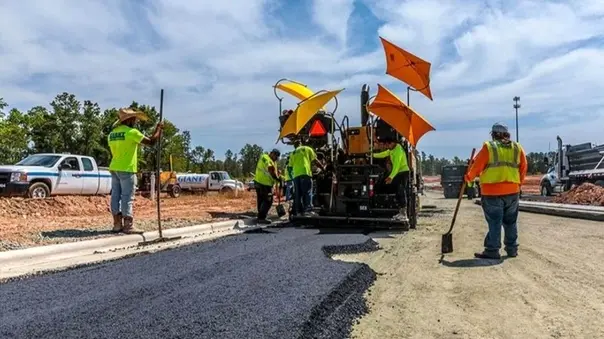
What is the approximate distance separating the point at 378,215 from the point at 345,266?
4.48m

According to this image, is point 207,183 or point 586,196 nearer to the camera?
point 586,196

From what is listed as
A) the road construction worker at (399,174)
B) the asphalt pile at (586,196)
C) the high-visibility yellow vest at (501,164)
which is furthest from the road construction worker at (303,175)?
the asphalt pile at (586,196)

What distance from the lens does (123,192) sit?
7477 millimetres

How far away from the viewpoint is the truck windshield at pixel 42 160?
1603 centimetres

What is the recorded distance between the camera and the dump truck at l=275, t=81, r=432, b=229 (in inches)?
381

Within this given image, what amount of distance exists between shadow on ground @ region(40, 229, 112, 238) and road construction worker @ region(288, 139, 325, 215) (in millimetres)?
3903

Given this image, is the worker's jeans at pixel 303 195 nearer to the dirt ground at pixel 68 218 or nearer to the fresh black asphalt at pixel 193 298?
the dirt ground at pixel 68 218

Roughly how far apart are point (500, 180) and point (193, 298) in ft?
14.0

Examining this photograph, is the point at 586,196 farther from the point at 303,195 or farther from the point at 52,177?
the point at 52,177

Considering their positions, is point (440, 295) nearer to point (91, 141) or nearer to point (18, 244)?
point (18, 244)

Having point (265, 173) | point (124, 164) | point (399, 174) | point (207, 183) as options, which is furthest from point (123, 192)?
point (207, 183)

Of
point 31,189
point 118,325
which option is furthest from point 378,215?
point 31,189

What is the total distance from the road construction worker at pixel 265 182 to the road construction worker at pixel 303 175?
1.66 ft

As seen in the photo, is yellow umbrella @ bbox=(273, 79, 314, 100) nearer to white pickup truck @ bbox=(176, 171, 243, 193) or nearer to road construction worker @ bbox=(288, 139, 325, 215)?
road construction worker @ bbox=(288, 139, 325, 215)
